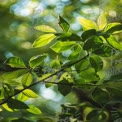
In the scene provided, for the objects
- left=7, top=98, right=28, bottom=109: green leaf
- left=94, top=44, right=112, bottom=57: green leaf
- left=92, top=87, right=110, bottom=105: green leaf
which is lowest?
left=7, top=98, right=28, bottom=109: green leaf

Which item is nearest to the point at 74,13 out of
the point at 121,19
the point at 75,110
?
the point at 121,19

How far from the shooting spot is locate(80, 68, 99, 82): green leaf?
527 mm

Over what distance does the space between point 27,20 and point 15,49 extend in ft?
0.99

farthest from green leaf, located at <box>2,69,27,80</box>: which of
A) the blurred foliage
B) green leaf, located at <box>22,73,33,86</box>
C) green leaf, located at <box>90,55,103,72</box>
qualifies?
the blurred foliage

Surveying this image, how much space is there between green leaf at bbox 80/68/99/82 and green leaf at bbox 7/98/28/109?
110mm

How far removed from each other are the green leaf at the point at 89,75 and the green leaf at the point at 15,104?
0.11 meters

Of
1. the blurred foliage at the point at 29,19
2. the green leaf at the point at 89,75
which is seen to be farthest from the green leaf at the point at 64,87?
the blurred foliage at the point at 29,19

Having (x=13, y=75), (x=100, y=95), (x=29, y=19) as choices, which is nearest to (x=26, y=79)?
(x=13, y=75)

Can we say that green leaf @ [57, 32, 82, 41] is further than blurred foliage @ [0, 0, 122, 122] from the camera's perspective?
No

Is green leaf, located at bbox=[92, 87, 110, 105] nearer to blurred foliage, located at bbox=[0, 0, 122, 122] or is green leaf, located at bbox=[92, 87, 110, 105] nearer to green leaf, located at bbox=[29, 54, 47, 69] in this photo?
green leaf, located at bbox=[29, 54, 47, 69]

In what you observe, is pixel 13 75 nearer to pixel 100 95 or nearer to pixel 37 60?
pixel 37 60

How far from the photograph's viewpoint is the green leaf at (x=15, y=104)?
0.50 metres

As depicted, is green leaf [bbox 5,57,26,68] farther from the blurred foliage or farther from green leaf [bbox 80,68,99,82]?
the blurred foliage

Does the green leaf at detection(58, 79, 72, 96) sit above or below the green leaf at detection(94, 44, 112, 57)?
below
